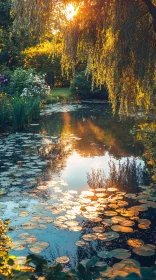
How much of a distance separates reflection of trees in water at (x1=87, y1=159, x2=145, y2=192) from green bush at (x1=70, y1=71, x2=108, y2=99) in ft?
47.9

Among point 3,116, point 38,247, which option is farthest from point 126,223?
point 3,116

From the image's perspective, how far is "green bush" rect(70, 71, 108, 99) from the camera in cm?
2142

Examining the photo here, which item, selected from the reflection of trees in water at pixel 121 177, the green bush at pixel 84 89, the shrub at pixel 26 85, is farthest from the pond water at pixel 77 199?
the green bush at pixel 84 89

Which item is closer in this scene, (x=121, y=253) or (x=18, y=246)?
(x=121, y=253)

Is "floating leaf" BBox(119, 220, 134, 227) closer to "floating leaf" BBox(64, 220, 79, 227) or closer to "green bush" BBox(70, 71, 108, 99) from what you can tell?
"floating leaf" BBox(64, 220, 79, 227)

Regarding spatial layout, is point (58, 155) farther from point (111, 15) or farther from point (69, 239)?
point (69, 239)

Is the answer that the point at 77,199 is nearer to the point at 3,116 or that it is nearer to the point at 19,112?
the point at 3,116

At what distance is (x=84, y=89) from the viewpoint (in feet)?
71.2

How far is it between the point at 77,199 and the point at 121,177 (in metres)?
1.48

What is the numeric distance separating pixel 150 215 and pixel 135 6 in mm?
3367

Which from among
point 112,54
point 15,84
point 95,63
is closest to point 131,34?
point 112,54

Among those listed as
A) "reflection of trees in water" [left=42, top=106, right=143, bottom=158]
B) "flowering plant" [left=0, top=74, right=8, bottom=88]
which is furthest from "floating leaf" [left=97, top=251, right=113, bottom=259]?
"flowering plant" [left=0, top=74, right=8, bottom=88]

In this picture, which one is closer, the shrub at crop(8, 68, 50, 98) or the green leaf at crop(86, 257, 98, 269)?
the green leaf at crop(86, 257, 98, 269)

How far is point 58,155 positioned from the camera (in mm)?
8062
